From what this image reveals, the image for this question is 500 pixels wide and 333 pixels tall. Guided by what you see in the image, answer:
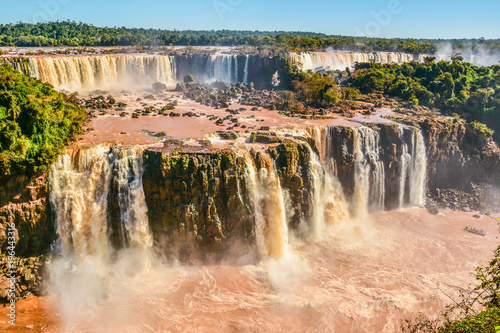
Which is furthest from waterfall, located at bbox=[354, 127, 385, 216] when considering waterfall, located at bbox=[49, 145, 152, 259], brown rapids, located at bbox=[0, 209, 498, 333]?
waterfall, located at bbox=[49, 145, 152, 259]

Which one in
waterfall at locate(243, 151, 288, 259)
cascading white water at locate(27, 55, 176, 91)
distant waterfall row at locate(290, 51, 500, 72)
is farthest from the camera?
distant waterfall row at locate(290, 51, 500, 72)

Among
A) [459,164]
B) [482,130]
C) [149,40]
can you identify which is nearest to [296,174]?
[459,164]

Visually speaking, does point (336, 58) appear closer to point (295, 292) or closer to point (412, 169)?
point (412, 169)

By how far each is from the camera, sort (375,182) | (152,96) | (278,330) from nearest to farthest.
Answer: (278,330) → (375,182) → (152,96)

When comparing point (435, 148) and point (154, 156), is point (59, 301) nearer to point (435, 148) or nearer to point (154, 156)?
point (154, 156)

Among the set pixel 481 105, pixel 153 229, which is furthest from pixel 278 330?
pixel 481 105

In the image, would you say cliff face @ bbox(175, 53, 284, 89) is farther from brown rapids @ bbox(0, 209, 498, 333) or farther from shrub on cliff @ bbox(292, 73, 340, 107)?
brown rapids @ bbox(0, 209, 498, 333)
